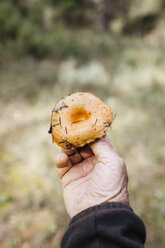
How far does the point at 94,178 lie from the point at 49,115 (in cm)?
376

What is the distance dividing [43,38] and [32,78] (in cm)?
281

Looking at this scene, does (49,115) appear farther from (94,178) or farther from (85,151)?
(94,178)

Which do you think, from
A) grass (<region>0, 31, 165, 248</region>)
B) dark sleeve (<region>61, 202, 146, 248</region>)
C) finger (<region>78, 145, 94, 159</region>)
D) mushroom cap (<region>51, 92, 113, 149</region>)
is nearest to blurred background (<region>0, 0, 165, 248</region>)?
grass (<region>0, 31, 165, 248</region>)

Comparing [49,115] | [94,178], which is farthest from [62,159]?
[49,115]

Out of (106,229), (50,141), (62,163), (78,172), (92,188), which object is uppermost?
(50,141)

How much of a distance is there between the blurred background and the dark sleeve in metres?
1.56

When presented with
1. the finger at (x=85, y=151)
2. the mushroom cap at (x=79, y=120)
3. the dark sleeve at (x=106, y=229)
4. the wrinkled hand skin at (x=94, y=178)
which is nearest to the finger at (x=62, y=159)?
the wrinkled hand skin at (x=94, y=178)

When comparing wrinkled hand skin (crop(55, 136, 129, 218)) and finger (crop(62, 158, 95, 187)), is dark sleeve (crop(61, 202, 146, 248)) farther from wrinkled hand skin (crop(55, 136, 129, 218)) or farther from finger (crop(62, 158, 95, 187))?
finger (crop(62, 158, 95, 187))

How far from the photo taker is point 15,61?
7.61 m

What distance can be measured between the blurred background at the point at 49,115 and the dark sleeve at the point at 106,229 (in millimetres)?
1558

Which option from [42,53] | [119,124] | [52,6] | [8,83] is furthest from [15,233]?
[52,6]

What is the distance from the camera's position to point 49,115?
528 cm

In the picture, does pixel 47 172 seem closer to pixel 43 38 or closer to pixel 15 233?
pixel 15 233

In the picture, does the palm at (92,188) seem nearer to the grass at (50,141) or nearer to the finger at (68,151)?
the finger at (68,151)
